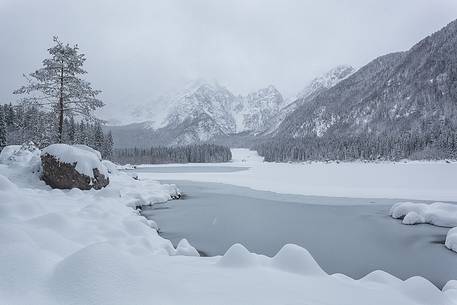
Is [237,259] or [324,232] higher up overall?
[237,259]

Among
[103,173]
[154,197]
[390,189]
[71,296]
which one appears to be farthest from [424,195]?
[71,296]

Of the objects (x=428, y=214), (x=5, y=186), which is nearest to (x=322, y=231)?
(x=428, y=214)

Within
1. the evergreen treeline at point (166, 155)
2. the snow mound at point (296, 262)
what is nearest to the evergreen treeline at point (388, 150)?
the evergreen treeline at point (166, 155)

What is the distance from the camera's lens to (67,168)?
63.3 ft

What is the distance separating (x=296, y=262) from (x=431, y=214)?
19.2 metres

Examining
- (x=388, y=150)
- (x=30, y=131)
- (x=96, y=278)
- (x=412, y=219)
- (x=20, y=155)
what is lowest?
(x=412, y=219)

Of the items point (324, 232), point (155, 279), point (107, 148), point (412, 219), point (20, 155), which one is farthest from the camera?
point (107, 148)

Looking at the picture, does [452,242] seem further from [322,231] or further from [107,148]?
[107,148]

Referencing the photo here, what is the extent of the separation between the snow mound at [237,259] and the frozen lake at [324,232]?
22.4 ft

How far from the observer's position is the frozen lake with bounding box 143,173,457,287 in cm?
1388

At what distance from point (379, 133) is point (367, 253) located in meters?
204

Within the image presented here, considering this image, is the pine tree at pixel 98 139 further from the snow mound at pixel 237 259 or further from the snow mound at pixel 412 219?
the snow mound at pixel 237 259

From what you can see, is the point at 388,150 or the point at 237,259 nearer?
the point at 237,259

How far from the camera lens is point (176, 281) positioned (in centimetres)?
550
